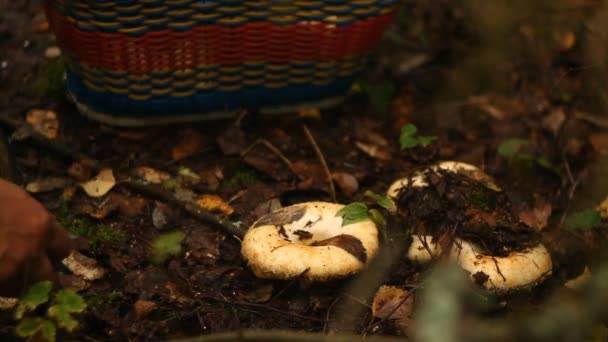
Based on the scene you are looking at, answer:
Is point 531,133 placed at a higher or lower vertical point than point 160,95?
lower

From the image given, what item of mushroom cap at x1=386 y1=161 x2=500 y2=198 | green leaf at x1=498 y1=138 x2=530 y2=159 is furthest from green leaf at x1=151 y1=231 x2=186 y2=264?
green leaf at x1=498 y1=138 x2=530 y2=159

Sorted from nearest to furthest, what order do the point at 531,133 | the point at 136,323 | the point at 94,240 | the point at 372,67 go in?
the point at 136,323 → the point at 94,240 → the point at 531,133 → the point at 372,67

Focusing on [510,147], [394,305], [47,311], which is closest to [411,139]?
[510,147]

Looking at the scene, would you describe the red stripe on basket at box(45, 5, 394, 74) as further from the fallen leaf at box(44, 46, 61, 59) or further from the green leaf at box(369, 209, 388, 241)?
the green leaf at box(369, 209, 388, 241)

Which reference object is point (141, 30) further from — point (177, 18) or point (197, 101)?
point (197, 101)

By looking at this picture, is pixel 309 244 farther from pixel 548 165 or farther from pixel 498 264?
pixel 548 165

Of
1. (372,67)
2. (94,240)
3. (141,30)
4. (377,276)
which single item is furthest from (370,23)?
(94,240)
